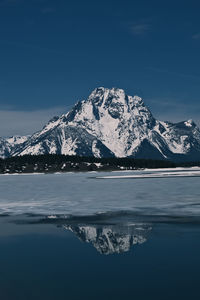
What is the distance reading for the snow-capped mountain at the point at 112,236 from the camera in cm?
2494

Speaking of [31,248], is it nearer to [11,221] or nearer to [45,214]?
[11,221]

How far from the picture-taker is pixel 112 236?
2853cm

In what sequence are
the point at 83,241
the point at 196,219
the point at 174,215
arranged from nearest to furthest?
the point at 83,241, the point at 196,219, the point at 174,215

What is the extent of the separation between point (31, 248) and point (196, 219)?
16954mm

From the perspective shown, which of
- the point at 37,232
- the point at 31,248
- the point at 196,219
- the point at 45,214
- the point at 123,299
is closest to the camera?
the point at 123,299

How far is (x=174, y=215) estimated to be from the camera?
1554 inches

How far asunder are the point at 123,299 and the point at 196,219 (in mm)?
21778

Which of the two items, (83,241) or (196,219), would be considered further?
(196,219)

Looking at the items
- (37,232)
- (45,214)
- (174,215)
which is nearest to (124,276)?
(37,232)

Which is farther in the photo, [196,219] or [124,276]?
[196,219]

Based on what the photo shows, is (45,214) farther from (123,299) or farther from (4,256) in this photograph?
(123,299)

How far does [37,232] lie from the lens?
30.8 meters

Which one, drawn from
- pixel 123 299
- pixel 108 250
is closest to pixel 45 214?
pixel 108 250

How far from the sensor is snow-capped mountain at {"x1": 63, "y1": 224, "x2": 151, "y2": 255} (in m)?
24.9
